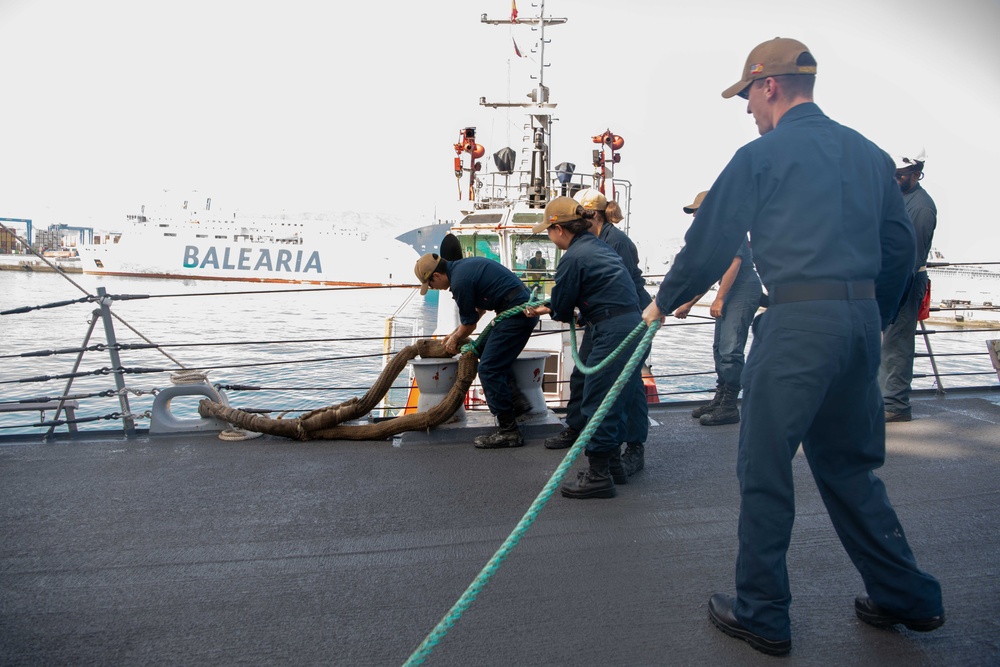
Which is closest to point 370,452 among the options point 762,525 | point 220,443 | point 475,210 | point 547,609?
point 220,443

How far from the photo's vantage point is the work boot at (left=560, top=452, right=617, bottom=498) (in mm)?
3570

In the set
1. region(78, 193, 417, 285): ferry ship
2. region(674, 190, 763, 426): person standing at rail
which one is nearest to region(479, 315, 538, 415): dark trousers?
region(674, 190, 763, 426): person standing at rail

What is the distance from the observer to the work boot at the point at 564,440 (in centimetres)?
455

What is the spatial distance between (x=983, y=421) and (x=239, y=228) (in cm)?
7668

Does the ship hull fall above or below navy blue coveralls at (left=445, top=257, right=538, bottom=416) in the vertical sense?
above

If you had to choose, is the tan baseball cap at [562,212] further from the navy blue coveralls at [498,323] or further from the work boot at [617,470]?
the work boot at [617,470]

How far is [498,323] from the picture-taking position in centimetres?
461

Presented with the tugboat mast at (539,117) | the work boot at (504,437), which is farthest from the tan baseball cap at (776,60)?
the tugboat mast at (539,117)

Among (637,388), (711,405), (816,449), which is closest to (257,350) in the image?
(711,405)

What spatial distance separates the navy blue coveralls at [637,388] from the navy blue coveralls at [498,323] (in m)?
0.45

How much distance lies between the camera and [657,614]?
2.38m

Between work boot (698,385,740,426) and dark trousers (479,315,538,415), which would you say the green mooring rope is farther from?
work boot (698,385,740,426)

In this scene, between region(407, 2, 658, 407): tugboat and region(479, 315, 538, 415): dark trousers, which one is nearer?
region(479, 315, 538, 415): dark trousers

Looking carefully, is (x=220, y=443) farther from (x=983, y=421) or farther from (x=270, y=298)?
(x=270, y=298)
